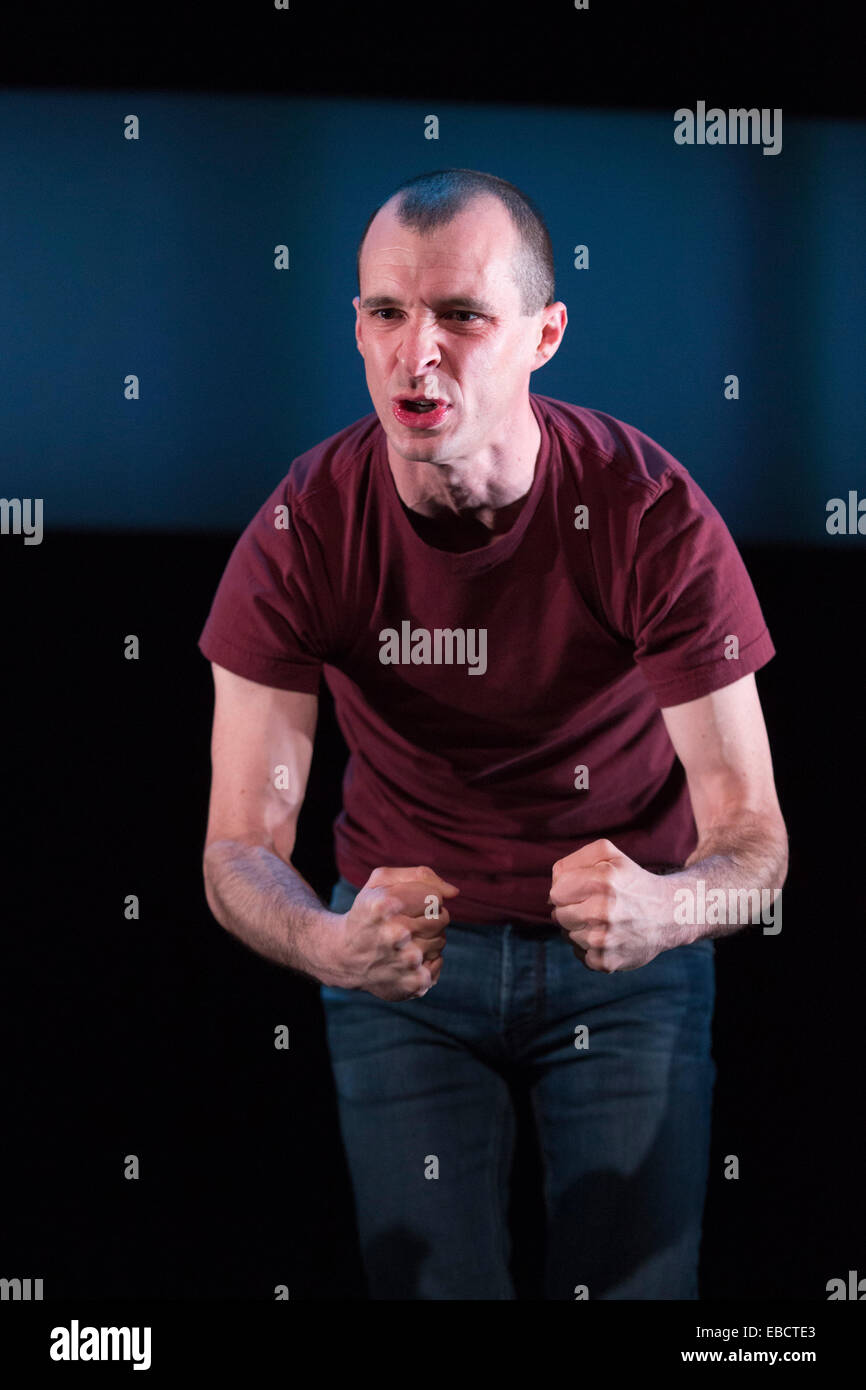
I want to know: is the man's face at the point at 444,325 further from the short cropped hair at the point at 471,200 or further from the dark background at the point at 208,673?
the dark background at the point at 208,673

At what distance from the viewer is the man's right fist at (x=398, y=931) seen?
1.38m

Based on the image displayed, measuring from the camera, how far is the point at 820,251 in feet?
5.83

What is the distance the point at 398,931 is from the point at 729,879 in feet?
1.32

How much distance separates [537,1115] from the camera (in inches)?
66.2

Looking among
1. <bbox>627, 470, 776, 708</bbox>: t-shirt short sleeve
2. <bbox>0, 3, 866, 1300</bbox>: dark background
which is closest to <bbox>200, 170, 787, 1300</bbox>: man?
<bbox>627, 470, 776, 708</bbox>: t-shirt short sleeve

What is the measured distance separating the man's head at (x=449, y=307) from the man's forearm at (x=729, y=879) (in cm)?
54

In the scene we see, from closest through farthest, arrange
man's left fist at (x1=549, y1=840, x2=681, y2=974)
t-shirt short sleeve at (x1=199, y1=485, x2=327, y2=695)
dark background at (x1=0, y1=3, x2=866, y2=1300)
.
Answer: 1. man's left fist at (x1=549, y1=840, x2=681, y2=974)
2. t-shirt short sleeve at (x1=199, y1=485, x2=327, y2=695)
3. dark background at (x1=0, y1=3, x2=866, y2=1300)

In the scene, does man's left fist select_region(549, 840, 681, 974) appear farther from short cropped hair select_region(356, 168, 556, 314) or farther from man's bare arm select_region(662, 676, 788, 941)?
short cropped hair select_region(356, 168, 556, 314)

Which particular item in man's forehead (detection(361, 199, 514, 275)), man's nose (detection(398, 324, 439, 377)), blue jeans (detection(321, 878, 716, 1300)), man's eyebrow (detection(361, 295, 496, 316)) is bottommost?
blue jeans (detection(321, 878, 716, 1300))

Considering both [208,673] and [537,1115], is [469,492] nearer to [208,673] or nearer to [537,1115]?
[208,673]

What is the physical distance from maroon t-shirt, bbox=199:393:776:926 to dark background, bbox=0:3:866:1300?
24 centimetres

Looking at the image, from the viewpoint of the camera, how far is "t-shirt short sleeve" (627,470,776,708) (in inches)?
59.9

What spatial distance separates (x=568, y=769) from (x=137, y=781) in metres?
0.63
